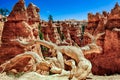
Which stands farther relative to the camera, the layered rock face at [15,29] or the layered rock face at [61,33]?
the layered rock face at [61,33]

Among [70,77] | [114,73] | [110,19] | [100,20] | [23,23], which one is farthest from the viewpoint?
[100,20]

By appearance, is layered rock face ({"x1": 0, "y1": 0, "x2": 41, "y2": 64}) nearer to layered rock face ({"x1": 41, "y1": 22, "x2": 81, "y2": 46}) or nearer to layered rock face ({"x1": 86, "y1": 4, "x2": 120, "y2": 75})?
layered rock face ({"x1": 86, "y1": 4, "x2": 120, "y2": 75})

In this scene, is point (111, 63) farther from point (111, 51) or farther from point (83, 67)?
point (83, 67)

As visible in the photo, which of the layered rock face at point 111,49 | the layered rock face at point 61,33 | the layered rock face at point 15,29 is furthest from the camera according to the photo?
the layered rock face at point 61,33

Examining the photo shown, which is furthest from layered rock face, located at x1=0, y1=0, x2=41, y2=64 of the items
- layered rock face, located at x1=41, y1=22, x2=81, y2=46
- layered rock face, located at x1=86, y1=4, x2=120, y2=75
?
Answer: layered rock face, located at x1=41, y1=22, x2=81, y2=46

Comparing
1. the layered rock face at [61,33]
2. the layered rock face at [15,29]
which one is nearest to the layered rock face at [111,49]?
the layered rock face at [15,29]

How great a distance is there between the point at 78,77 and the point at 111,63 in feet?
51.2

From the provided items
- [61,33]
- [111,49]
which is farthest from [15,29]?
[61,33]

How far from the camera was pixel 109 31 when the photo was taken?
20031mm

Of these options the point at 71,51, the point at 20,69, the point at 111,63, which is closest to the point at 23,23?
the point at 20,69

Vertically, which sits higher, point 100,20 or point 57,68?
point 100,20

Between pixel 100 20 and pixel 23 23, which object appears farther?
pixel 100 20

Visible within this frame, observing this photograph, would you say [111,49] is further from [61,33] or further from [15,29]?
[61,33]

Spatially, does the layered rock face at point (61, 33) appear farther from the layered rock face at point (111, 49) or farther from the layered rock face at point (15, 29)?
the layered rock face at point (111, 49)
